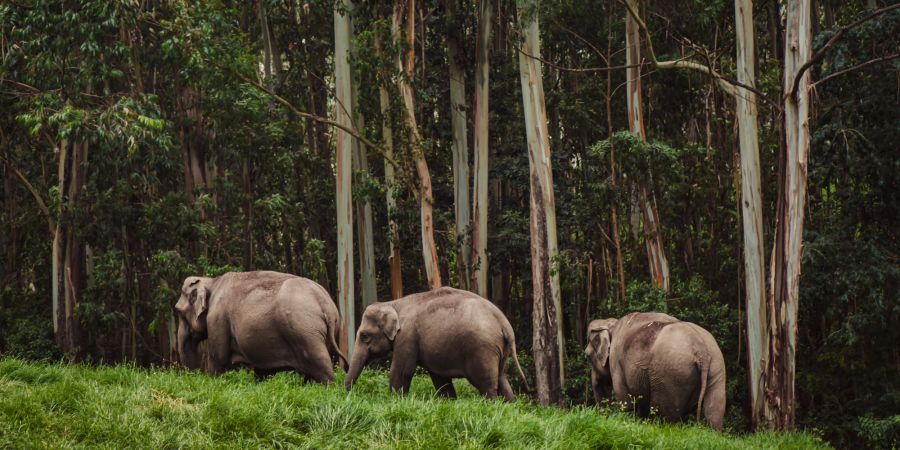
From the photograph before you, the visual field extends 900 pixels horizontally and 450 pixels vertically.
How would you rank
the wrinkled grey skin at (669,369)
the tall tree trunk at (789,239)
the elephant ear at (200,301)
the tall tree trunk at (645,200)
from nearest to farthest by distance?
the wrinkled grey skin at (669,369)
the elephant ear at (200,301)
the tall tree trunk at (789,239)
the tall tree trunk at (645,200)

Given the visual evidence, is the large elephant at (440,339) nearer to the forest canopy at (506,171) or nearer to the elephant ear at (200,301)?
the elephant ear at (200,301)

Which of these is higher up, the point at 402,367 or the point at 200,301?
the point at 200,301

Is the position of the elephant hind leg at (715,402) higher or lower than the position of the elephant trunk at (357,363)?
lower

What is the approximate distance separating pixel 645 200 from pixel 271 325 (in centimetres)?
950

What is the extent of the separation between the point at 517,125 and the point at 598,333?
1072 centimetres

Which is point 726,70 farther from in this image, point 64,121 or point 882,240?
point 64,121

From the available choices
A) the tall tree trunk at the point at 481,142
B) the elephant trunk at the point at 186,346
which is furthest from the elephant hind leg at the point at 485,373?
the tall tree trunk at the point at 481,142

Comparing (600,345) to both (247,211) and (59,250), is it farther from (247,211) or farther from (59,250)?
(247,211)

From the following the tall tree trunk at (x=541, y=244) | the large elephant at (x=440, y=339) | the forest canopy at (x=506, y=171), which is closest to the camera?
the large elephant at (x=440, y=339)

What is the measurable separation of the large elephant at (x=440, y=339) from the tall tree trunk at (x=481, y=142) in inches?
322

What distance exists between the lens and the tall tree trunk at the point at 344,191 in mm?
17703

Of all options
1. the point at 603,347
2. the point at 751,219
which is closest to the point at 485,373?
the point at 603,347

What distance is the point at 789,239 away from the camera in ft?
39.9

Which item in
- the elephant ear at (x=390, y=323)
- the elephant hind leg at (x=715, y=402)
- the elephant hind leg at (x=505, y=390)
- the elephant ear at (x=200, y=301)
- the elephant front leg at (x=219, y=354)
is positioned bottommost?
the elephant hind leg at (x=715, y=402)
